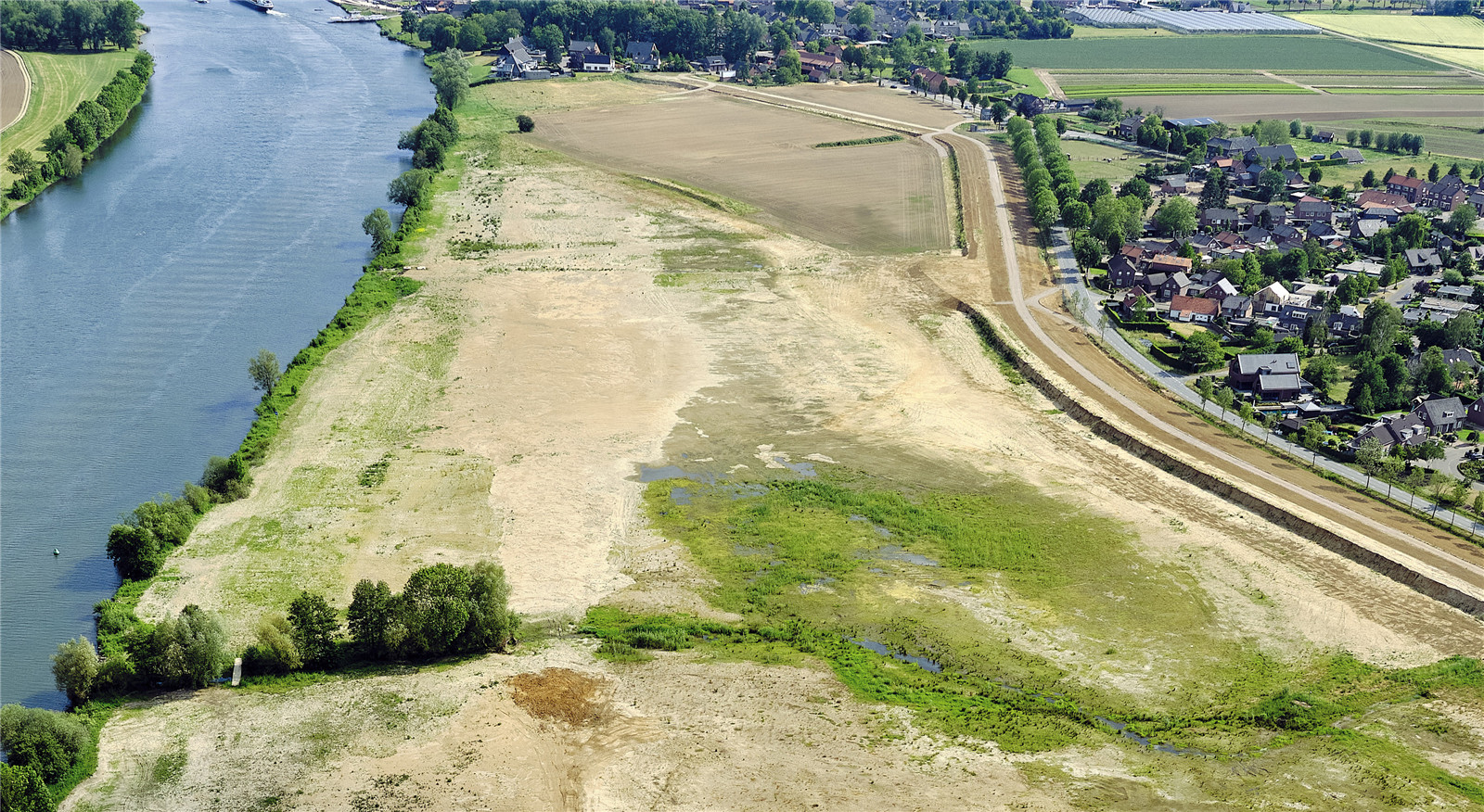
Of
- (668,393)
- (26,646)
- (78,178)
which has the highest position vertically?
(78,178)

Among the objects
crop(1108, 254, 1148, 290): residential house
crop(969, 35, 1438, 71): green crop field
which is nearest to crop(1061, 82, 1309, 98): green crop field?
crop(969, 35, 1438, 71): green crop field

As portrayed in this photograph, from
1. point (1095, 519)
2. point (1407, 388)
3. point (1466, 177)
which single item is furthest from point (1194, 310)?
point (1466, 177)

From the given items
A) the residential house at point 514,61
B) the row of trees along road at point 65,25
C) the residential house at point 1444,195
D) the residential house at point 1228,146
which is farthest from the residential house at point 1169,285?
the row of trees along road at point 65,25

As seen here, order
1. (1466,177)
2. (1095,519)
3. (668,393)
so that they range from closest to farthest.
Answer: (1095,519)
(668,393)
(1466,177)

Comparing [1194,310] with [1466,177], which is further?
[1466,177]

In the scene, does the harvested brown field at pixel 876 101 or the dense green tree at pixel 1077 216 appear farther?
the harvested brown field at pixel 876 101

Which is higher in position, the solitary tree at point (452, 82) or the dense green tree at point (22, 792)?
the solitary tree at point (452, 82)

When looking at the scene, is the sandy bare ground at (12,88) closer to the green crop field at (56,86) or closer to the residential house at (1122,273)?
the green crop field at (56,86)

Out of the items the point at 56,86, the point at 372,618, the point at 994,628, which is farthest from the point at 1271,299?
the point at 56,86

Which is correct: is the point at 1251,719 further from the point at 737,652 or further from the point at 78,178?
the point at 78,178
